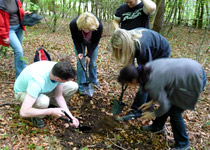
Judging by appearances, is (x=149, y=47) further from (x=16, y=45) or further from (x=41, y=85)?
(x=16, y=45)

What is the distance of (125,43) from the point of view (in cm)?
234

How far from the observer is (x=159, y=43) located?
8.53ft

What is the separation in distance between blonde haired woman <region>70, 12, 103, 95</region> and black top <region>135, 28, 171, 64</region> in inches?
39.8

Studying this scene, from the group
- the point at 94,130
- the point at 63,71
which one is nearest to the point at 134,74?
the point at 63,71

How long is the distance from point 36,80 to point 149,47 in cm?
165

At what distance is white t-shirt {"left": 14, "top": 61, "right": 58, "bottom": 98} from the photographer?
2334 millimetres

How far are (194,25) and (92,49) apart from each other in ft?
43.1

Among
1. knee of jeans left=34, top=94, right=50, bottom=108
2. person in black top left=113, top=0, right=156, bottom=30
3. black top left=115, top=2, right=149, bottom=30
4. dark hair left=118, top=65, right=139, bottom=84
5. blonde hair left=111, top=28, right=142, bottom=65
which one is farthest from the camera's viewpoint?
black top left=115, top=2, right=149, bottom=30

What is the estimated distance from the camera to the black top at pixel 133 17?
10.1 feet

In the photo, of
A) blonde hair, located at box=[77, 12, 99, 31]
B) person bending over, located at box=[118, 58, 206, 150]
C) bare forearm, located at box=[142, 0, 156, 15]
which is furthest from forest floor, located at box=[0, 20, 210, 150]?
bare forearm, located at box=[142, 0, 156, 15]

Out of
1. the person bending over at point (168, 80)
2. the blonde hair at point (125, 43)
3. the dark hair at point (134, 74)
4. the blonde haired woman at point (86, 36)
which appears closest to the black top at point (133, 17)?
the blonde haired woman at point (86, 36)

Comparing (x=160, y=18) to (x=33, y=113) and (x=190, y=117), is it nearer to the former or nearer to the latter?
(x=190, y=117)

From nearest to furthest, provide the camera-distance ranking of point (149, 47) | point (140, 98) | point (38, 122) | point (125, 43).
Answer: point (125, 43) < point (149, 47) < point (38, 122) < point (140, 98)

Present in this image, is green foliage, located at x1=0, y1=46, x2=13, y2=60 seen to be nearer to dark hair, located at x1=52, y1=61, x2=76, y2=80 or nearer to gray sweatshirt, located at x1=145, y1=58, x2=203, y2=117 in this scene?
dark hair, located at x1=52, y1=61, x2=76, y2=80
